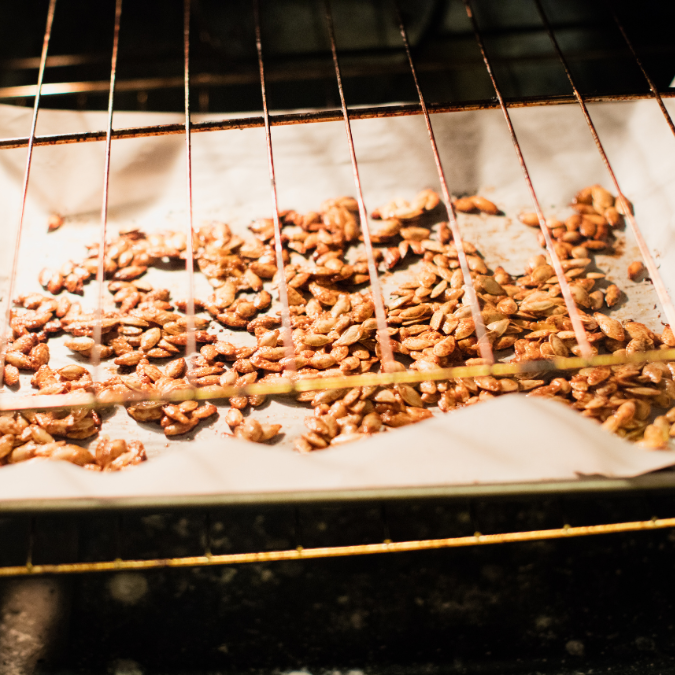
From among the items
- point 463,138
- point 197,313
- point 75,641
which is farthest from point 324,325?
point 75,641

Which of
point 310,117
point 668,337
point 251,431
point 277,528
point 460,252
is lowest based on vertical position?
point 277,528

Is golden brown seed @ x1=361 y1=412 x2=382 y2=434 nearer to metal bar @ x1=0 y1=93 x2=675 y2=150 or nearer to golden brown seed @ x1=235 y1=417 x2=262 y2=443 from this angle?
golden brown seed @ x1=235 y1=417 x2=262 y2=443

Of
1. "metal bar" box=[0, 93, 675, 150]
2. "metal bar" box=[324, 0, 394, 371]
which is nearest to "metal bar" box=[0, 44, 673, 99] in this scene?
"metal bar" box=[0, 93, 675, 150]

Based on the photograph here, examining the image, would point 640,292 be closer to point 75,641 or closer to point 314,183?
point 314,183

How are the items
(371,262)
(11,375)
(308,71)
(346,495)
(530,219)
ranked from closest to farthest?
1. (346,495)
2. (371,262)
3. (11,375)
4. (530,219)
5. (308,71)

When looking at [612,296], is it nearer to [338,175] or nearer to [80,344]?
[338,175]

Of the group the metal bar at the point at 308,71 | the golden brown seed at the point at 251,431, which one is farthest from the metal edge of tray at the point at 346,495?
the metal bar at the point at 308,71

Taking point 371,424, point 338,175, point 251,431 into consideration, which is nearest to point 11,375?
point 251,431

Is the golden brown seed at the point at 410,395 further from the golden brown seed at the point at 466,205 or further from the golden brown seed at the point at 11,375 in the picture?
the golden brown seed at the point at 11,375

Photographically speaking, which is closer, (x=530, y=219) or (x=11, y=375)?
(x=11, y=375)
